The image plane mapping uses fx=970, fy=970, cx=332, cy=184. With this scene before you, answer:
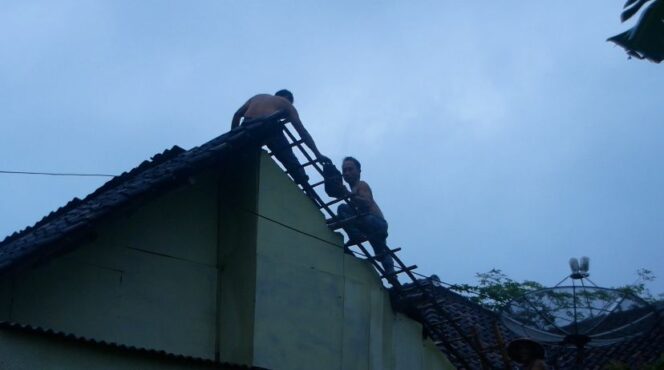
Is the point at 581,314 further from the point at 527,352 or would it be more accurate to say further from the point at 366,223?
the point at 527,352

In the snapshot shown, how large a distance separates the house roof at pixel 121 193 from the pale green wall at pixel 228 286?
0.66 feet

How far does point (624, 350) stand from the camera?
15430 millimetres

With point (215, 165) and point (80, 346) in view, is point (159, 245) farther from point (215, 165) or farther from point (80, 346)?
point (80, 346)

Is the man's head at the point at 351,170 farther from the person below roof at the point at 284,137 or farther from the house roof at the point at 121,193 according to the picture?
the house roof at the point at 121,193

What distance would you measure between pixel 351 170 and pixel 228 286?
2.59m

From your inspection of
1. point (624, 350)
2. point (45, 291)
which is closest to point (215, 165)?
point (45, 291)

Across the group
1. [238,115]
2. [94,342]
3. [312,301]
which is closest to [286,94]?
[238,115]

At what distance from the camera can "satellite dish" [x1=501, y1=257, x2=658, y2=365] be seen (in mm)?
11508

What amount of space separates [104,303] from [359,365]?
3.38 metres

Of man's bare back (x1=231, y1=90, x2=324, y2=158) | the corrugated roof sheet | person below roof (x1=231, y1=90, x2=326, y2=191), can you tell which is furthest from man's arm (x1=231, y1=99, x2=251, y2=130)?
the corrugated roof sheet

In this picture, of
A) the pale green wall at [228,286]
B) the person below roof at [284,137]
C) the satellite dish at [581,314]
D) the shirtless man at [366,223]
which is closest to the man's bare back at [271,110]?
the person below roof at [284,137]

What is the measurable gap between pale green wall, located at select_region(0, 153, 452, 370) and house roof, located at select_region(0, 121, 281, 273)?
20 cm

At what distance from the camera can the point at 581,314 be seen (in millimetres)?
11688

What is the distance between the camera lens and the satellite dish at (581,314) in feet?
37.8
